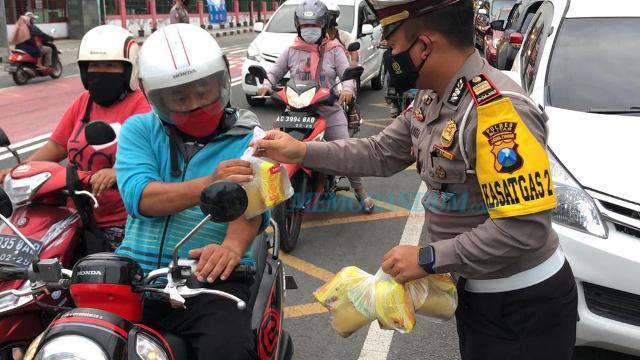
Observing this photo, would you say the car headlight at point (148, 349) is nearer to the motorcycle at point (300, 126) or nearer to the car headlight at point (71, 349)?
the car headlight at point (71, 349)

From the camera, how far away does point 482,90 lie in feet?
5.34

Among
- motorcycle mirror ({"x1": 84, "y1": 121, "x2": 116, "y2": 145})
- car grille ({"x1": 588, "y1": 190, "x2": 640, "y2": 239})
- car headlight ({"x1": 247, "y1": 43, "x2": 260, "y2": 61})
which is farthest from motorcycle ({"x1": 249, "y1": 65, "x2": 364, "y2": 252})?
car headlight ({"x1": 247, "y1": 43, "x2": 260, "y2": 61})

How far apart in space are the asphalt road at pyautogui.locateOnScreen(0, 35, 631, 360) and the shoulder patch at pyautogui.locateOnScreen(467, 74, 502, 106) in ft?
6.48

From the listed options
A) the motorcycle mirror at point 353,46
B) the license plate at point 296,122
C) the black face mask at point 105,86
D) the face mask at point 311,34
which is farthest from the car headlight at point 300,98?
the black face mask at point 105,86

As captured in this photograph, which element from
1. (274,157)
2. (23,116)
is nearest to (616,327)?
(274,157)

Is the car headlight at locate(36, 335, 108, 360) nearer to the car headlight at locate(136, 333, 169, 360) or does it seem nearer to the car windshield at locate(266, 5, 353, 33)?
the car headlight at locate(136, 333, 169, 360)

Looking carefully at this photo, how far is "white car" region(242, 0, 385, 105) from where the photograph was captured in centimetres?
982

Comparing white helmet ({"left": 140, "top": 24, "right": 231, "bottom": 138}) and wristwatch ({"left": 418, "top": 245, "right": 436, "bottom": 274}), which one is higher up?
white helmet ({"left": 140, "top": 24, "right": 231, "bottom": 138})

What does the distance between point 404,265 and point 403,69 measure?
58 centimetres

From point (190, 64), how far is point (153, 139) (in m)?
0.43

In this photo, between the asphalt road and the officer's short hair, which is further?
the asphalt road

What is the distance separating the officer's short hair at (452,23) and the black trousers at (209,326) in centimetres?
110

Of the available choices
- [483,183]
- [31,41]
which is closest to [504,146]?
[483,183]

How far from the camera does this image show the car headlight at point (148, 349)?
5.13ft
